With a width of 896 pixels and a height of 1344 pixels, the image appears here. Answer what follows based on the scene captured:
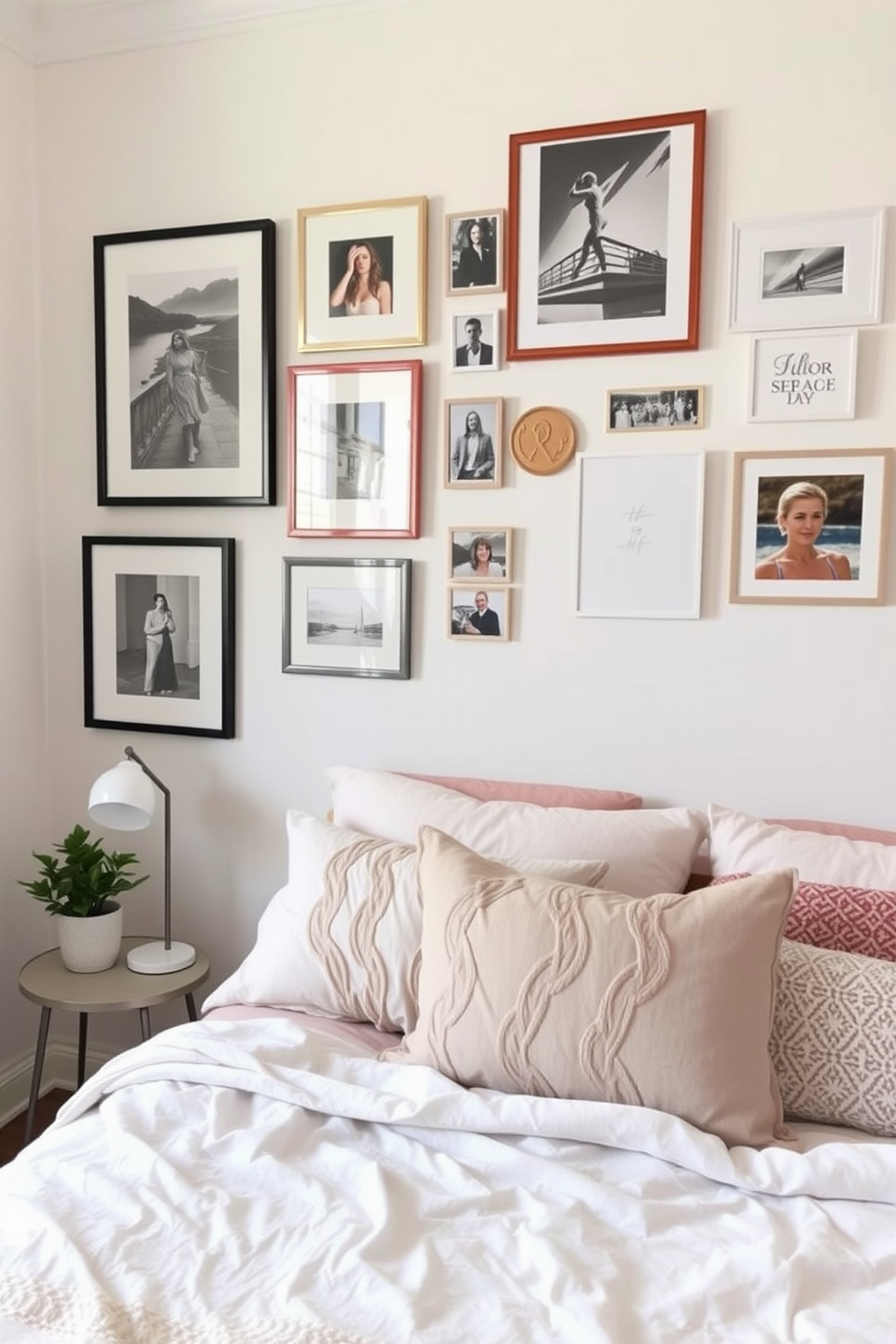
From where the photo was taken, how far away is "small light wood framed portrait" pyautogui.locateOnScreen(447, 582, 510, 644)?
223cm

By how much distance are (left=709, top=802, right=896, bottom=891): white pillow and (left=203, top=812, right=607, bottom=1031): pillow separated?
260 millimetres

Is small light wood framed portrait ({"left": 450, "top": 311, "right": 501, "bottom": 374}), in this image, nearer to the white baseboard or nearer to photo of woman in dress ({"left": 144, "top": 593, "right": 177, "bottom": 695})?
photo of woman in dress ({"left": 144, "top": 593, "right": 177, "bottom": 695})

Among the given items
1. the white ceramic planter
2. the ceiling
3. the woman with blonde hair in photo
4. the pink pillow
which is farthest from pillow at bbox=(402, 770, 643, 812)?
the ceiling

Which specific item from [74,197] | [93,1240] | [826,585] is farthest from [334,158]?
[93,1240]

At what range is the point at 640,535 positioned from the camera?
6.94ft

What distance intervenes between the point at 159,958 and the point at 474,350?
1.50m

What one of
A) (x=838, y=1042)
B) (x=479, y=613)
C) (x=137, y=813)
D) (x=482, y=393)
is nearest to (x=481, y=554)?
(x=479, y=613)

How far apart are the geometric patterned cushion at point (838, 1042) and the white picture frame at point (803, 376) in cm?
104

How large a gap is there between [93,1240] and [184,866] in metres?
1.40

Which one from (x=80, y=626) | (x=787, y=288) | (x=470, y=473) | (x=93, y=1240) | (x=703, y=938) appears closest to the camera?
(x=93, y=1240)

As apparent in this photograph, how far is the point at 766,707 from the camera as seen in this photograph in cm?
208

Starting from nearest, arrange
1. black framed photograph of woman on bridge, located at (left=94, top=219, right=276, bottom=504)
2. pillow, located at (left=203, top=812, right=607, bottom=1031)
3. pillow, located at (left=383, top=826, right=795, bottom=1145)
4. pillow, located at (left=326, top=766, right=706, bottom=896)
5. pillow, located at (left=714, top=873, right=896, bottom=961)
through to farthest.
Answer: pillow, located at (left=383, top=826, right=795, bottom=1145) → pillow, located at (left=714, top=873, right=896, bottom=961) → pillow, located at (left=203, top=812, right=607, bottom=1031) → pillow, located at (left=326, top=766, right=706, bottom=896) → black framed photograph of woman on bridge, located at (left=94, top=219, right=276, bottom=504)

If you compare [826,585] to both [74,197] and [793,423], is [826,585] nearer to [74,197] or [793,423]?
[793,423]

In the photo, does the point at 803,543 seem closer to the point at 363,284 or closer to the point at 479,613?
the point at 479,613
